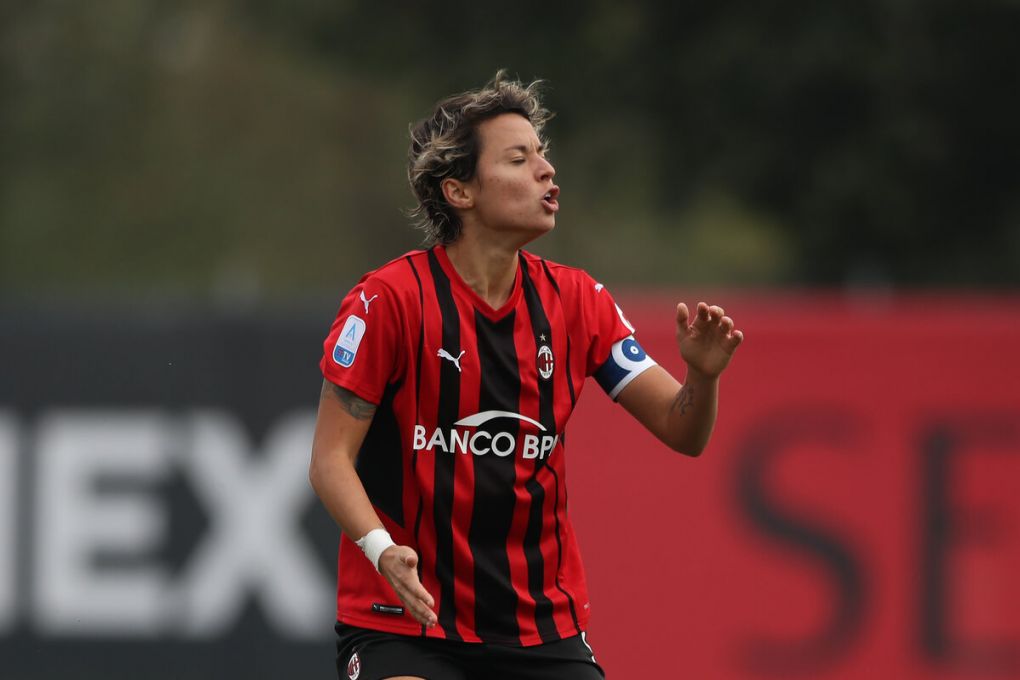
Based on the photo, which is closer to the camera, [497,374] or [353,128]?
[497,374]

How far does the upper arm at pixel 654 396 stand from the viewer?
5.27 metres

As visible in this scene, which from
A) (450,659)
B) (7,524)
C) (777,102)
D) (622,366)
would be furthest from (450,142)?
(777,102)

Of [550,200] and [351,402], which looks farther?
[550,200]

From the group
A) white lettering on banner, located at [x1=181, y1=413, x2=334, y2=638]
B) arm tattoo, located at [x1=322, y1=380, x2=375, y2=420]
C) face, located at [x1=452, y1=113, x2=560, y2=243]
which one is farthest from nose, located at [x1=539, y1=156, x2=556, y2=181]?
white lettering on banner, located at [x1=181, y1=413, x2=334, y2=638]

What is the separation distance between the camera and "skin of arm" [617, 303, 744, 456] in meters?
5.04

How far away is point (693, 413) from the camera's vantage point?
5184mm

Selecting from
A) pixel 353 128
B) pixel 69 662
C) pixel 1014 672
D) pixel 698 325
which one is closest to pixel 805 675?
pixel 1014 672

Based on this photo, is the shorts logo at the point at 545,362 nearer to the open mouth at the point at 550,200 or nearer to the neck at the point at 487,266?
the neck at the point at 487,266

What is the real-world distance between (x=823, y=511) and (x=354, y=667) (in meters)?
4.70

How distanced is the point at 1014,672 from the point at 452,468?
5.14m

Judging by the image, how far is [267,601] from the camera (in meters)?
9.62

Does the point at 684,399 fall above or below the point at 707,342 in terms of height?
below

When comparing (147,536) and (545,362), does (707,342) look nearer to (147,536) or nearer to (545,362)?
(545,362)

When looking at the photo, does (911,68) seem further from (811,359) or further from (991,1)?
(811,359)
